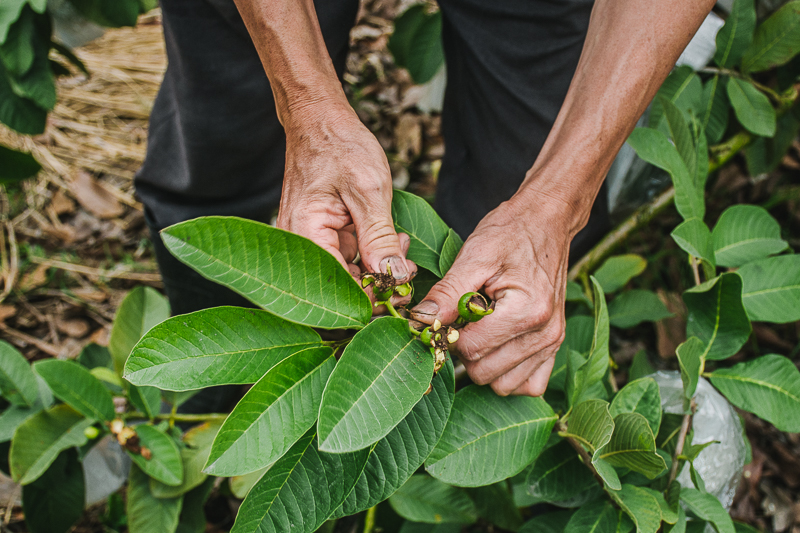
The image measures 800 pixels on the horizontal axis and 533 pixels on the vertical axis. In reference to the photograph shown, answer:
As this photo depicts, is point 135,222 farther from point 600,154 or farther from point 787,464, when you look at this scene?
point 787,464

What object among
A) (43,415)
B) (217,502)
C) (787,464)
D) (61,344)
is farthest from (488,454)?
(61,344)

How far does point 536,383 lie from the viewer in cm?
85

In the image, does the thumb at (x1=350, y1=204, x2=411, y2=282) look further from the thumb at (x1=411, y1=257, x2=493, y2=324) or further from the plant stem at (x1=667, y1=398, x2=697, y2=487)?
the plant stem at (x1=667, y1=398, x2=697, y2=487)

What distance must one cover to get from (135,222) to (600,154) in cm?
215

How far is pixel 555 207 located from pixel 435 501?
713mm

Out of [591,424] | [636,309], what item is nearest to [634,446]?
[591,424]

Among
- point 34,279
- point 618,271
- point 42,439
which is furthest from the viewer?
point 34,279

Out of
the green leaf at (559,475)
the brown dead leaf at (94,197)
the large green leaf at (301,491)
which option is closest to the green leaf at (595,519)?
the green leaf at (559,475)

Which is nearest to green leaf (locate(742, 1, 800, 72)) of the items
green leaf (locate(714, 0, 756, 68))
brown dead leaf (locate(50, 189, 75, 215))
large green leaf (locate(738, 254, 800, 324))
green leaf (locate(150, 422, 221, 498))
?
green leaf (locate(714, 0, 756, 68))

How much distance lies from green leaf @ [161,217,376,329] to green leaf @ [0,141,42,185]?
3.54 ft

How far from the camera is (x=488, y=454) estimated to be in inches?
29.7

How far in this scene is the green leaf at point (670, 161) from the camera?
942 mm

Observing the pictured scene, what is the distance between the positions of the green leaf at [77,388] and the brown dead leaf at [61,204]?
164 cm

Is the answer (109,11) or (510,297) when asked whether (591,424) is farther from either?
(109,11)
